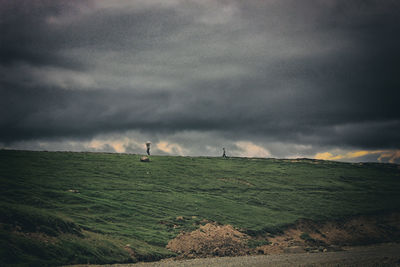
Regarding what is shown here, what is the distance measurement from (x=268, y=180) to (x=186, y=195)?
96.2 ft

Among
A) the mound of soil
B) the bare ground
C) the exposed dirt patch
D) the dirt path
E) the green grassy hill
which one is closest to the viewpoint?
the green grassy hill

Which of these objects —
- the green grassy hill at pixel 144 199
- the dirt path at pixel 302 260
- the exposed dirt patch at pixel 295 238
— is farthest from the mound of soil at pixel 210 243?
the dirt path at pixel 302 260

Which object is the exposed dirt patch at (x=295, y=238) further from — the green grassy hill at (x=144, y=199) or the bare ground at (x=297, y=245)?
the green grassy hill at (x=144, y=199)

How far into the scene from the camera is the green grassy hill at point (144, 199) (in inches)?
1503

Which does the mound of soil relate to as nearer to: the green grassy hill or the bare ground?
the bare ground

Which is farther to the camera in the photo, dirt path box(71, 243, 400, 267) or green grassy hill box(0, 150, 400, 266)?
dirt path box(71, 243, 400, 267)

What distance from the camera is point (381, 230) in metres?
66.9

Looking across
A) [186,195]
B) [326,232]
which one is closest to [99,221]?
[186,195]

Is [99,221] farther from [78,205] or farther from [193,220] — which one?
[193,220]

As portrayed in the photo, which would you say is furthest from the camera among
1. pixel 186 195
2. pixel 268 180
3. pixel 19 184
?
pixel 268 180

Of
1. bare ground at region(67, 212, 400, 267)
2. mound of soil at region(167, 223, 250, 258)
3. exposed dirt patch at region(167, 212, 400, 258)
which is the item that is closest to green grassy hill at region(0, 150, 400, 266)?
mound of soil at region(167, 223, 250, 258)

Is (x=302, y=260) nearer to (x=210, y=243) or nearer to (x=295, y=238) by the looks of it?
(x=210, y=243)

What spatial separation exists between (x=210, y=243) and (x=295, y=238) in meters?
16.6

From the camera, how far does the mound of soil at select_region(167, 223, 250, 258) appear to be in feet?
149
